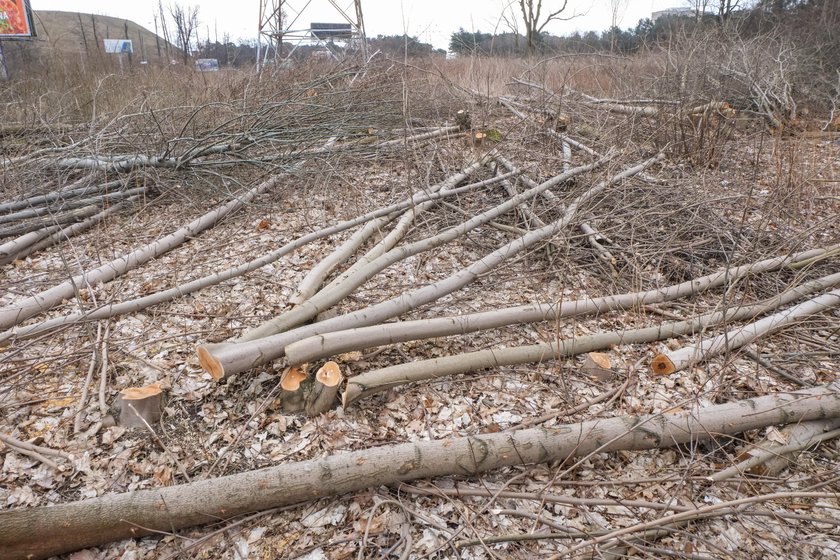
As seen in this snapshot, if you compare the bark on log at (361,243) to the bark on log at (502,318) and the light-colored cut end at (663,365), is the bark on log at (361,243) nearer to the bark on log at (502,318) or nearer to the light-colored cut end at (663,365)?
the bark on log at (502,318)

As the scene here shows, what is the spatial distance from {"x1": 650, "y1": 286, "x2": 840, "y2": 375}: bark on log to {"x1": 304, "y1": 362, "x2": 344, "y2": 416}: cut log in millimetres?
1819

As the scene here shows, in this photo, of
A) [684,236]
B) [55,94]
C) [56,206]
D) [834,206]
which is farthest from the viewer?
[55,94]

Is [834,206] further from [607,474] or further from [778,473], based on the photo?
[607,474]

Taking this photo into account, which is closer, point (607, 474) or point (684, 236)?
point (607, 474)

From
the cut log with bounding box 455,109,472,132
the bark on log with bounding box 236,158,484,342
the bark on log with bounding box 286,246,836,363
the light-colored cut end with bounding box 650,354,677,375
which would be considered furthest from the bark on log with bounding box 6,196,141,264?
the light-colored cut end with bounding box 650,354,677,375

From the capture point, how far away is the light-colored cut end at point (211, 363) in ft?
8.14

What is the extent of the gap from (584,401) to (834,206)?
4.28 metres

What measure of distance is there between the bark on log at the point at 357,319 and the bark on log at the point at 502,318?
0.41 feet

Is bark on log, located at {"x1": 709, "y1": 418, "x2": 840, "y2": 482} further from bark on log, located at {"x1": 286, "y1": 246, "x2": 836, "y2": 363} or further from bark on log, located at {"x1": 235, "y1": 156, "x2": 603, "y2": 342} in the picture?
bark on log, located at {"x1": 235, "y1": 156, "x2": 603, "y2": 342}

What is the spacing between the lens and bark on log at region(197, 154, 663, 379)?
2520mm

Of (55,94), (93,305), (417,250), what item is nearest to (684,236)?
(417,250)

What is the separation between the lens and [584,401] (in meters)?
2.71

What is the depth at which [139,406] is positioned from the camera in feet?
8.03

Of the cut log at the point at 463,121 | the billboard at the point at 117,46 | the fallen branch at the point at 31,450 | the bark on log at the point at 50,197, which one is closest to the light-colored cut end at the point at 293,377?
the fallen branch at the point at 31,450
